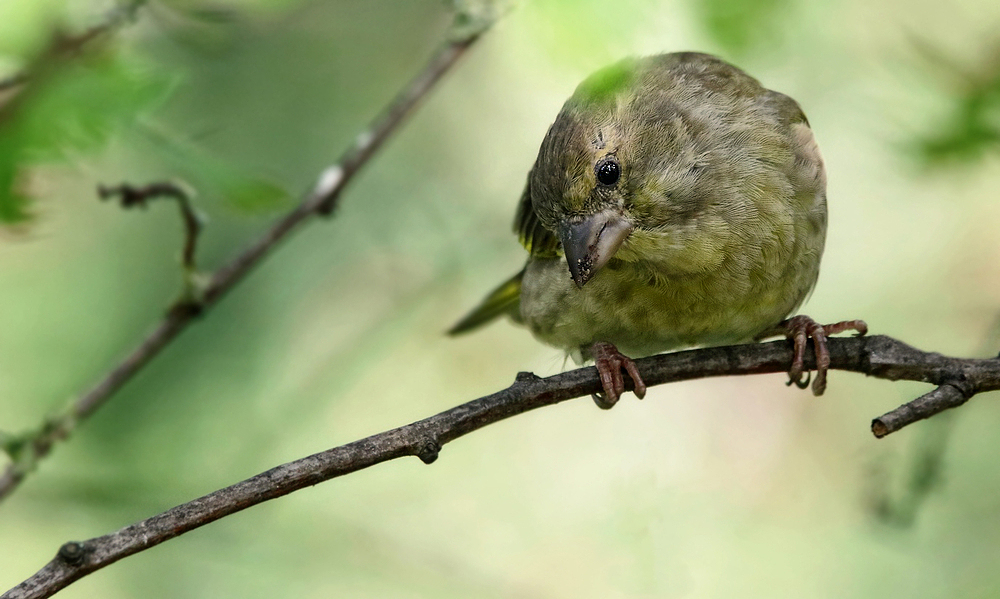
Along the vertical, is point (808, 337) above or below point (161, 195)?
above

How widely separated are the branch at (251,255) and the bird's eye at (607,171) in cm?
54

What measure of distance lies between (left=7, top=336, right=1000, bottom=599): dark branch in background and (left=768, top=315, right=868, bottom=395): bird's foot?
46mm

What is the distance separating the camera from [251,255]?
331 cm

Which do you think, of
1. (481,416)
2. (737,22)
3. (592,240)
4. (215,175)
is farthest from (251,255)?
(737,22)

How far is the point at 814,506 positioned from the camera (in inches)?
204

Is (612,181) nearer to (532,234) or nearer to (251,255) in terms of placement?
(532,234)

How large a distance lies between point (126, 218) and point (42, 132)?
3.63m

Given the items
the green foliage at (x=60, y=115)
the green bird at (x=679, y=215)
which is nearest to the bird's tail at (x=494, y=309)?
the green bird at (x=679, y=215)

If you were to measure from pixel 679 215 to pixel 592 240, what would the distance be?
0.32 metres

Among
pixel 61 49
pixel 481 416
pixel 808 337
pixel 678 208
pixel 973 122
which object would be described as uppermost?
pixel 973 122

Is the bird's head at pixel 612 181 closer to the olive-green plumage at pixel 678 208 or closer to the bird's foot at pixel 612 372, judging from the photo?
the olive-green plumage at pixel 678 208

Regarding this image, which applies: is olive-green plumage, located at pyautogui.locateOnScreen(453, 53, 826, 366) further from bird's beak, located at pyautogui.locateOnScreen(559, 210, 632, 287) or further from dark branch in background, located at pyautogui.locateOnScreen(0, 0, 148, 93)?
dark branch in background, located at pyautogui.locateOnScreen(0, 0, 148, 93)

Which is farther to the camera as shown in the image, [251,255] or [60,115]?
[251,255]

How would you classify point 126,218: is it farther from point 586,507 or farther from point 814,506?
point 814,506
